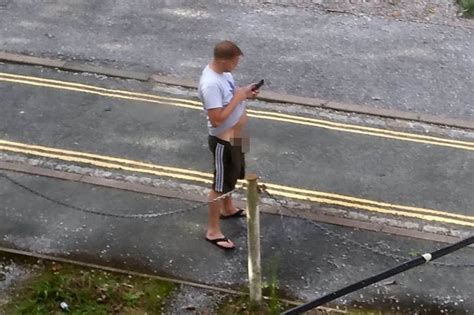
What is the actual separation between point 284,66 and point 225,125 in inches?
189

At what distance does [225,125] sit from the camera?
7.34 meters

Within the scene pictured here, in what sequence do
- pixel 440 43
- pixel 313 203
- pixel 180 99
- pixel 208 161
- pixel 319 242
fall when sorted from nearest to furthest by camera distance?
pixel 319 242 < pixel 313 203 < pixel 208 161 < pixel 180 99 < pixel 440 43

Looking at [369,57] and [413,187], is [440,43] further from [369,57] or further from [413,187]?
[413,187]

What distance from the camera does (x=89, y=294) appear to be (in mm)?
7312

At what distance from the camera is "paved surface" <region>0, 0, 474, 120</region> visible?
37.7 ft

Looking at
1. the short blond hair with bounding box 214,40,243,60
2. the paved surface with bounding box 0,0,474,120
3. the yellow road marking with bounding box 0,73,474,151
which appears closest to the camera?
the short blond hair with bounding box 214,40,243,60

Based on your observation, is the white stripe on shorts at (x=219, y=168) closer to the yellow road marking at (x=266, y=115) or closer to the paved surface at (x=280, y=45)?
the yellow road marking at (x=266, y=115)

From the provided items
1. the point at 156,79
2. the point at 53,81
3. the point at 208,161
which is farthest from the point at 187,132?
the point at 53,81

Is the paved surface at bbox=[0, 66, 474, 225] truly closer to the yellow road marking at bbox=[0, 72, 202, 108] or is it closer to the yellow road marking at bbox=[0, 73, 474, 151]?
the yellow road marking at bbox=[0, 73, 474, 151]

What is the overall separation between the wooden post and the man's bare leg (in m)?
0.88

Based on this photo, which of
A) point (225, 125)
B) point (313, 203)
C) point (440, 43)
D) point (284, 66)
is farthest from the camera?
point (440, 43)

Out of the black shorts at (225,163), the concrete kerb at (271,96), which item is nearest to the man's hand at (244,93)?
the black shorts at (225,163)

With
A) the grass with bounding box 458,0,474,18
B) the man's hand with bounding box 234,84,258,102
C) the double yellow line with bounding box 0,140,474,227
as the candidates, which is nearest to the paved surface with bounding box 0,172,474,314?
the double yellow line with bounding box 0,140,474,227

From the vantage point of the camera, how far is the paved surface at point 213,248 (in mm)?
7594
